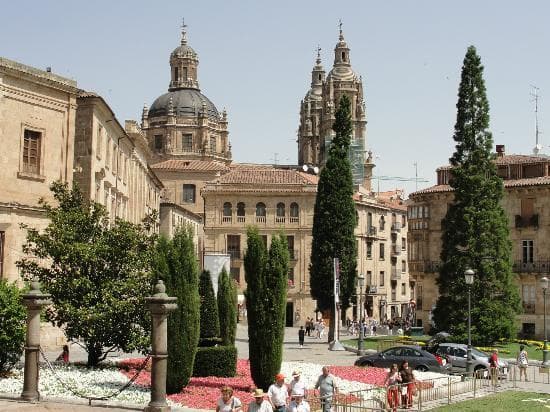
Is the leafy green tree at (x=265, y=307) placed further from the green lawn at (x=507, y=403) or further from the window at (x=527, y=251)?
the window at (x=527, y=251)

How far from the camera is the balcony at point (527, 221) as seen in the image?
55.5 meters

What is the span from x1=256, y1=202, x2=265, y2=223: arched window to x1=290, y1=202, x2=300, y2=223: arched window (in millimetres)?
2490

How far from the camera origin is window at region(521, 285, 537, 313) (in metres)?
54.9

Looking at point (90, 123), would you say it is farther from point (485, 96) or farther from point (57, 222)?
point (485, 96)

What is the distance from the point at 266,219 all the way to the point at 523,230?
25365mm

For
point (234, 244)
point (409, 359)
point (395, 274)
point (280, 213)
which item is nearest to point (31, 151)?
point (409, 359)

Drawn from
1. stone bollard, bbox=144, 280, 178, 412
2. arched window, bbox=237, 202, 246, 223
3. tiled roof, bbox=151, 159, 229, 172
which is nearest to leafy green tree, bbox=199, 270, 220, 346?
stone bollard, bbox=144, 280, 178, 412

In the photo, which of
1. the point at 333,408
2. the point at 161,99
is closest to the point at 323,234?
the point at 333,408

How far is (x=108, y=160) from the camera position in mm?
44406

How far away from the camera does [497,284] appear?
46.9m

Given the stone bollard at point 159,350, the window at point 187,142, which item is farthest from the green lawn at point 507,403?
the window at point 187,142

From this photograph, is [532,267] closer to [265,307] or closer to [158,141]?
[265,307]

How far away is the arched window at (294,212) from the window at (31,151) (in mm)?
42326

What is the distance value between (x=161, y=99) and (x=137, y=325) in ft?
313
